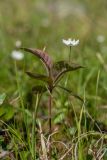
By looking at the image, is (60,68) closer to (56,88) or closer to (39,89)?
(39,89)

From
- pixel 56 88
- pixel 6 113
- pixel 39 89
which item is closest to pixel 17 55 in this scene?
pixel 56 88

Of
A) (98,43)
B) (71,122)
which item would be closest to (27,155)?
(71,122)

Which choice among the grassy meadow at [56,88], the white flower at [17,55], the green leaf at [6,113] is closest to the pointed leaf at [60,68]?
the grassy meadow at [56,88]

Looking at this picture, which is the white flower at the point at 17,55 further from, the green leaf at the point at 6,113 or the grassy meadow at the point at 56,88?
the green leaf at the point at 6,113

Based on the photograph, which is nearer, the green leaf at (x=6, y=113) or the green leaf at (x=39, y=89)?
the green leaf at (x=39, y=89)

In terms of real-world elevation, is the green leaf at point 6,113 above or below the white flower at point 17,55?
below

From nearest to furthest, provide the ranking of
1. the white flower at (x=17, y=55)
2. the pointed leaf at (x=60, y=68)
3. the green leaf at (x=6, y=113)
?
the pointed leaf at (x=60, y=68) < the green leaf at (x=6, y=113) < the white flower at (x=17, y=55)

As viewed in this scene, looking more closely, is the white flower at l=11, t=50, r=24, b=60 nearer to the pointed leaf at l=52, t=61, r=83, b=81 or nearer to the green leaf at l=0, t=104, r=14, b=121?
the green leaf at l=0, t=104, r=14, b=121

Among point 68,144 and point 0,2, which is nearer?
point 68,144

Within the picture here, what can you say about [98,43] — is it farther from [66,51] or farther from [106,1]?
[106,1]
